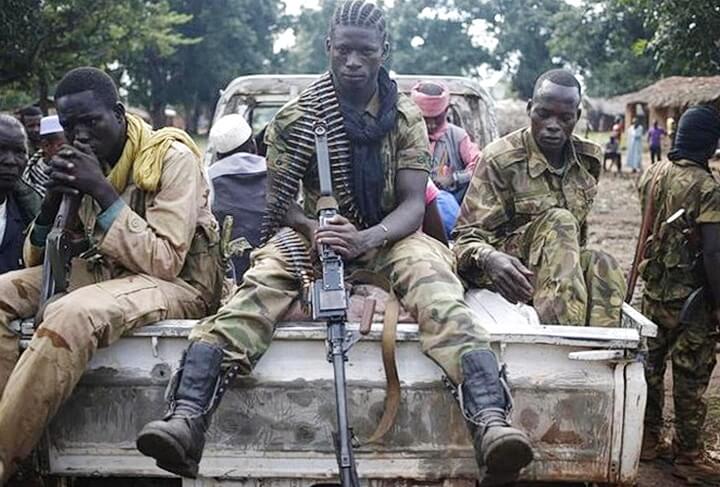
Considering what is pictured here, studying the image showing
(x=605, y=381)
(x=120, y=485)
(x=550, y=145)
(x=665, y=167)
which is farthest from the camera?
(x=665, y=167)

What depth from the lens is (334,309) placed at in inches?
111

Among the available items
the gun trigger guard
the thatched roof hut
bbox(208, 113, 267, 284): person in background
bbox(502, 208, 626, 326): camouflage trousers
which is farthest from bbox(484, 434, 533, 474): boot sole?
the thatched roof hut

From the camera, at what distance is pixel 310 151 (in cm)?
343

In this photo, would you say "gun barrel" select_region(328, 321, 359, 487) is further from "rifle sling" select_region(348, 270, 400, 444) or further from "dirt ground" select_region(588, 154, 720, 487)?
"dirt ground" select_region(588, 154, 720, 487)

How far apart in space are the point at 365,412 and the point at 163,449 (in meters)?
0.64

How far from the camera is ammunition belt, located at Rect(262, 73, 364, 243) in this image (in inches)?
134

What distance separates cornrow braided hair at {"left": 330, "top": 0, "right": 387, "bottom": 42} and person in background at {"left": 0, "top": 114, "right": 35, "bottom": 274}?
1541mm

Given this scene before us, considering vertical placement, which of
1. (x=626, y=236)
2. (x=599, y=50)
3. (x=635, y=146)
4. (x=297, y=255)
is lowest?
(x=635, y=146)

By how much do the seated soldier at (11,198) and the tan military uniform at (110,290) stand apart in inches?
17.7

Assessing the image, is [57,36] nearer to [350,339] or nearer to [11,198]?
[11,198]

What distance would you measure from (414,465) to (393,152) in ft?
4.14

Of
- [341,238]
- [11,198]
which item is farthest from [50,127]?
[341,238]

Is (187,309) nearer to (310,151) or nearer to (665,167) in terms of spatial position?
(310,151)

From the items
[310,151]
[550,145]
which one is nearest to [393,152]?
[310,151]
